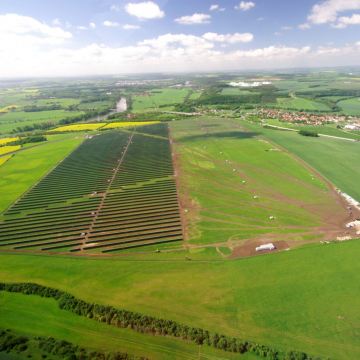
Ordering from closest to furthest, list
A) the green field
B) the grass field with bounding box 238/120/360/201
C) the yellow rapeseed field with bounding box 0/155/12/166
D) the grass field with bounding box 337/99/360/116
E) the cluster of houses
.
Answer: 1. the grass field with bounding box 238/120/360/201
2. the yellow rapeseed field with bounding box 0/155/12/166
3. the cluster of houses
4. the green field
5. the grass field with bounding box 337/99/360/116

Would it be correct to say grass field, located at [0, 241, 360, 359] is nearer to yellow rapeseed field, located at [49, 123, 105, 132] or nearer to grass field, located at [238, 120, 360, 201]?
grass field, located at [238, 120, 360, 201]

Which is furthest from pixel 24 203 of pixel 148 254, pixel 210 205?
pixel 210 205

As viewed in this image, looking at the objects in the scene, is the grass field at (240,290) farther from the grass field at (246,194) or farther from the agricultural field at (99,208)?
the grass field at (246,194)

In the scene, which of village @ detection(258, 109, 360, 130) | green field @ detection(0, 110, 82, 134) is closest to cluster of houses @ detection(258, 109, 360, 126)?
village @ detection(258, 109, 360, 130)

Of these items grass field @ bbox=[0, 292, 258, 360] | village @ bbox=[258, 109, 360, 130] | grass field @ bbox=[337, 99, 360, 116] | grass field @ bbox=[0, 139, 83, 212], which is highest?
grass field @ bbox=[337, 99, 360, 116]

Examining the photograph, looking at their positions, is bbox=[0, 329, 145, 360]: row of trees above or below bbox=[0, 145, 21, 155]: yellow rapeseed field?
below

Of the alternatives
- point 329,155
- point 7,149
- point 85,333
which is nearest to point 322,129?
point 329,155

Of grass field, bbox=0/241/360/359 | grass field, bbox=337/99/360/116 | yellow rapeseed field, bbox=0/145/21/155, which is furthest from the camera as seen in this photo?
grass field, bbox=337/99/360/116

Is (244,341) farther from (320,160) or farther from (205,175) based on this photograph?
(320,160)
